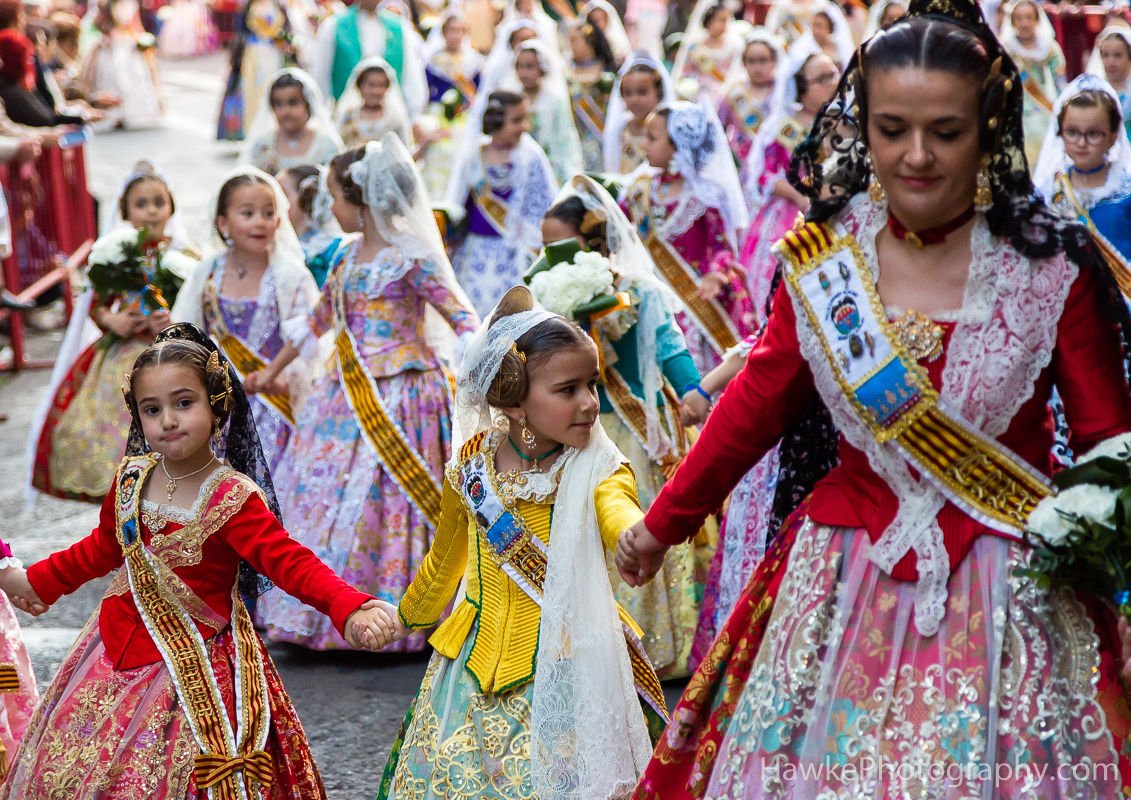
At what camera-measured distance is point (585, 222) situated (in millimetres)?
5844

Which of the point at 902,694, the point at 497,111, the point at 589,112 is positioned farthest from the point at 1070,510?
the point at 589,112

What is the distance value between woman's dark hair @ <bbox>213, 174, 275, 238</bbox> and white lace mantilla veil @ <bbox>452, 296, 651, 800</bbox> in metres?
3.34

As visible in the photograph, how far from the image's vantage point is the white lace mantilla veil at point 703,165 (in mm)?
7562

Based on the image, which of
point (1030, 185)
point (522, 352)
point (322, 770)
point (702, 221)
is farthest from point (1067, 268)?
point (702, 221)

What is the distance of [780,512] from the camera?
10.4ft

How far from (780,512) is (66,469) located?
4921 millimetres

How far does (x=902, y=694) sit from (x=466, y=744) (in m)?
1.24

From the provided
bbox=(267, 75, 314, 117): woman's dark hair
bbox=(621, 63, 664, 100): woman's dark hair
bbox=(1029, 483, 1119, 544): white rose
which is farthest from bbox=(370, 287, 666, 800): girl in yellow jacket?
bbox=(621, 63, 664, 100): woman's dark hair

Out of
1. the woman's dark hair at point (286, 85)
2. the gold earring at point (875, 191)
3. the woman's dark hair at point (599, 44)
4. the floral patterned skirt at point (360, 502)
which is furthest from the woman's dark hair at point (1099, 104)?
the woman's dark hair at point (599, 44)

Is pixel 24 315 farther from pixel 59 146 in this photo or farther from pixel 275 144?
pixel 275 144

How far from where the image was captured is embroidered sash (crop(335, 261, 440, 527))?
6031 millimetres

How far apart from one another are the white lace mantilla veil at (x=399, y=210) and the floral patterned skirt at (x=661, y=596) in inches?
34.6

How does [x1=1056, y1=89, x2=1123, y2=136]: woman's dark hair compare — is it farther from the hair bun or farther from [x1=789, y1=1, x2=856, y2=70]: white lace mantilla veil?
[x1=789, y1=1, x2=856, y2=70]: white lace mantilla veil

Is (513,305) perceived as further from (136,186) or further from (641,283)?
(136,186)
